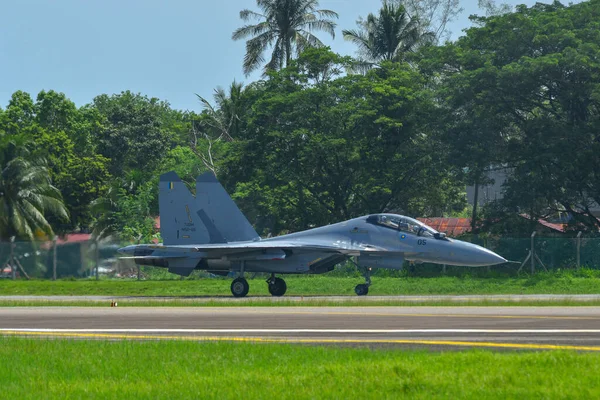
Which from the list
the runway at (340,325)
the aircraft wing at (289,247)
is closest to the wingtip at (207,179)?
the aircraft wing at (289,247)

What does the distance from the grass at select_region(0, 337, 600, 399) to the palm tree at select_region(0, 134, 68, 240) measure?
42731mm

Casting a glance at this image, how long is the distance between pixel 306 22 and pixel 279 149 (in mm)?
20552

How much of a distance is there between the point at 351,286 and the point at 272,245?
23.6 feet

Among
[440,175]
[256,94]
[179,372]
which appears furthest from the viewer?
[256,94]

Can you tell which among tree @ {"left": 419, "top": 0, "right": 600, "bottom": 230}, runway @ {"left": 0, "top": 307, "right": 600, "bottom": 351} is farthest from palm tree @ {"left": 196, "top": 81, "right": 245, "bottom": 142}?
runway @ {"left": 0, "top": 307, "right": 600, "bottom": 351}

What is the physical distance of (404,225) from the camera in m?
A: 30.1

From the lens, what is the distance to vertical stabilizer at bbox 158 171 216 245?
107ft

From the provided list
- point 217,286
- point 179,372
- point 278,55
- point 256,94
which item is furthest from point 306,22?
point 179,372

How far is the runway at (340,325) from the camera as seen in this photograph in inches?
537

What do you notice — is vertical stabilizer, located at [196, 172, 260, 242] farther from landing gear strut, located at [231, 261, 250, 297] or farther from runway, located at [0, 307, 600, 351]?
runway, located at [0, 307, 600, 351]

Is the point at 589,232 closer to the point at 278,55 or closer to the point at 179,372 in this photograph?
the point at 278,55

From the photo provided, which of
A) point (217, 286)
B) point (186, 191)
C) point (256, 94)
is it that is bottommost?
point (217, 286)

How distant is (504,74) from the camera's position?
144 ft

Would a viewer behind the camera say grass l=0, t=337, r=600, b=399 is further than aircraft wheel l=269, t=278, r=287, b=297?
No
